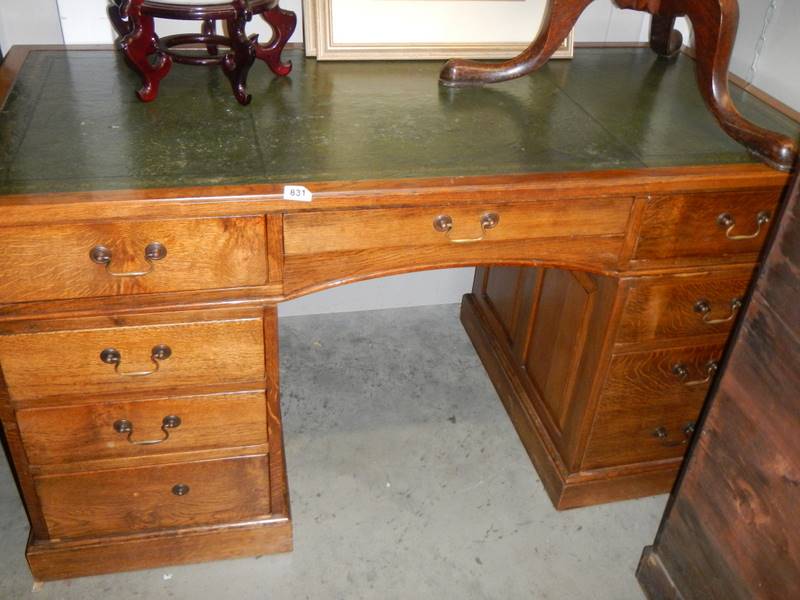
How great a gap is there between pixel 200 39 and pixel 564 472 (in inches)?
47.0

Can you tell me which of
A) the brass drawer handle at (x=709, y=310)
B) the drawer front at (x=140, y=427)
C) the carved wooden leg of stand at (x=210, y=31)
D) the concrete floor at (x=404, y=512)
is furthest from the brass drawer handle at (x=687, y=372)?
the carved wooden leg of stand at (x=210, y=31)

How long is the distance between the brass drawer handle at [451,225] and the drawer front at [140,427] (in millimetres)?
448

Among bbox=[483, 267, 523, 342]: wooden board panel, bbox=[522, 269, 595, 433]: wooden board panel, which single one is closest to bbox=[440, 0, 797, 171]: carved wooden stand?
bbox=[522, 269, 595, 433]: wooden board panel

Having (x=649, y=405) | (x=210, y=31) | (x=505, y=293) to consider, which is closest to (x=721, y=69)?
(x=649, y=405)

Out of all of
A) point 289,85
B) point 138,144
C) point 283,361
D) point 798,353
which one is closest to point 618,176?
point 798,353

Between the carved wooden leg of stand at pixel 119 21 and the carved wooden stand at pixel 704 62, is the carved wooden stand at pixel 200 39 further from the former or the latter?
the carved wooden stand at pixel 704 62

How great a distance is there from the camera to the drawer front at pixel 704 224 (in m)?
1.35

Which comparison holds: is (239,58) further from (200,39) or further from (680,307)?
(680,307)

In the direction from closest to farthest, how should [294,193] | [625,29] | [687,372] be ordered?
[294,193]
[687,372]
[625,29]

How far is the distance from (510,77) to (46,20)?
998mm

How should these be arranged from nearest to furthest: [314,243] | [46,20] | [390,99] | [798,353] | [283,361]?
[798,353] < [314,243] < [390,99] < [46,20] < [283,361]

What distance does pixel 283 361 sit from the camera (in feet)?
7.16

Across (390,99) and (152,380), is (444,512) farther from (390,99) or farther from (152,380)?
(390,99)

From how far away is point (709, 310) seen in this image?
60.1 inches
